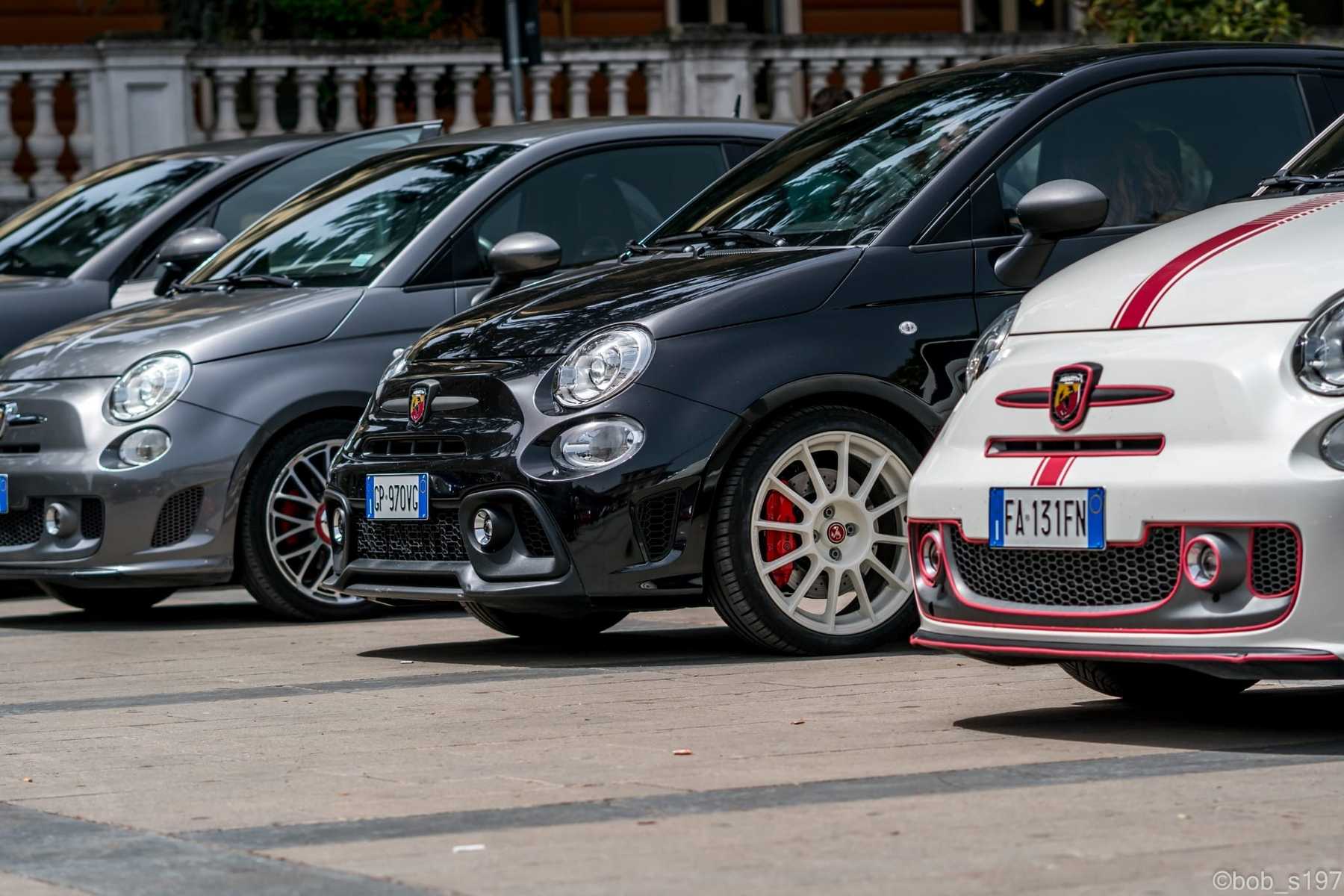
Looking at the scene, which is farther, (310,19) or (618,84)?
(310,19)

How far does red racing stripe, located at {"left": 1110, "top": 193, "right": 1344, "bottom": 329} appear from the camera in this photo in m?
Result: 5.48

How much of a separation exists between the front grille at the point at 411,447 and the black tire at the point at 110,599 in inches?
94.9

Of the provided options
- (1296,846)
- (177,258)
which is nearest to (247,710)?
(1296,846)

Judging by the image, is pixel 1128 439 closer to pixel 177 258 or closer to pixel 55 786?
pixel 55 786

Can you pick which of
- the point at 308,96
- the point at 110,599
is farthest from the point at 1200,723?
the point at 308,96

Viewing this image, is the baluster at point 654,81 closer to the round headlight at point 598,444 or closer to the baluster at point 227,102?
the baluster at point 227,102

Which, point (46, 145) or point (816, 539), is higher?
point (46, 145)

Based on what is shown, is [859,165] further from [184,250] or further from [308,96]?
[308,96]

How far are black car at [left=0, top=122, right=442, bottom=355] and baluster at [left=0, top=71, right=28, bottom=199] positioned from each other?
20.6ft

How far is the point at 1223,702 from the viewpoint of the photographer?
238 inches

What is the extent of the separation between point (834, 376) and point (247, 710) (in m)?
1.88

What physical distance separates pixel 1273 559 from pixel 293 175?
23.0ft

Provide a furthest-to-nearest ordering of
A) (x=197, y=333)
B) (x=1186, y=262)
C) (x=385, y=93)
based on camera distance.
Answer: (x=385, y=93) → (x=197, y=333) → (x=1186, y=262)

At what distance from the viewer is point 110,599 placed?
9.84 meters
